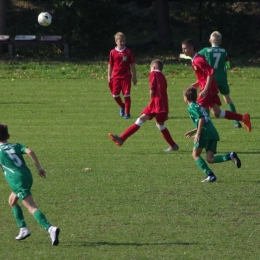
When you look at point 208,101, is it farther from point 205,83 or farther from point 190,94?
point 190,94

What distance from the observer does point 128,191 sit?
Result: 9734 mm

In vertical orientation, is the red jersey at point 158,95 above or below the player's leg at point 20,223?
above


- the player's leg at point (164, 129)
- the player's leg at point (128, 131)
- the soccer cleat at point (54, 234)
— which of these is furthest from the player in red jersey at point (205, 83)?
the soccer cleat at point (54, 234)

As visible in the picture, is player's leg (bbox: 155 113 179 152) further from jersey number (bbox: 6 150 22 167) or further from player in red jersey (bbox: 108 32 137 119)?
jersey number (bbox: 6 150 22 167)

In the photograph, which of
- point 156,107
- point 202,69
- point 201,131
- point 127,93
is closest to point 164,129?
point 156,107

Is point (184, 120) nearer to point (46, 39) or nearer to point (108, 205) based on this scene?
point (108, 205)

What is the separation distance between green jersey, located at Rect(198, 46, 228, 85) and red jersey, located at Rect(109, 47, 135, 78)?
92.4 inches

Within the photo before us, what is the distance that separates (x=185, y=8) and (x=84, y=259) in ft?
86.3

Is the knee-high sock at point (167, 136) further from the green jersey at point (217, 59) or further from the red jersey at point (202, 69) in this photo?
the green jersey at point (217, 59)

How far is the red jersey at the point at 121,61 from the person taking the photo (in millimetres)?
16047

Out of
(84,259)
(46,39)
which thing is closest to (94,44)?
(46,39)

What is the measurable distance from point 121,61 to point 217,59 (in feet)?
8.71

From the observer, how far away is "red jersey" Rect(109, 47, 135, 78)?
16.0 m

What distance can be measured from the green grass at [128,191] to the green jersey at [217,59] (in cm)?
102
